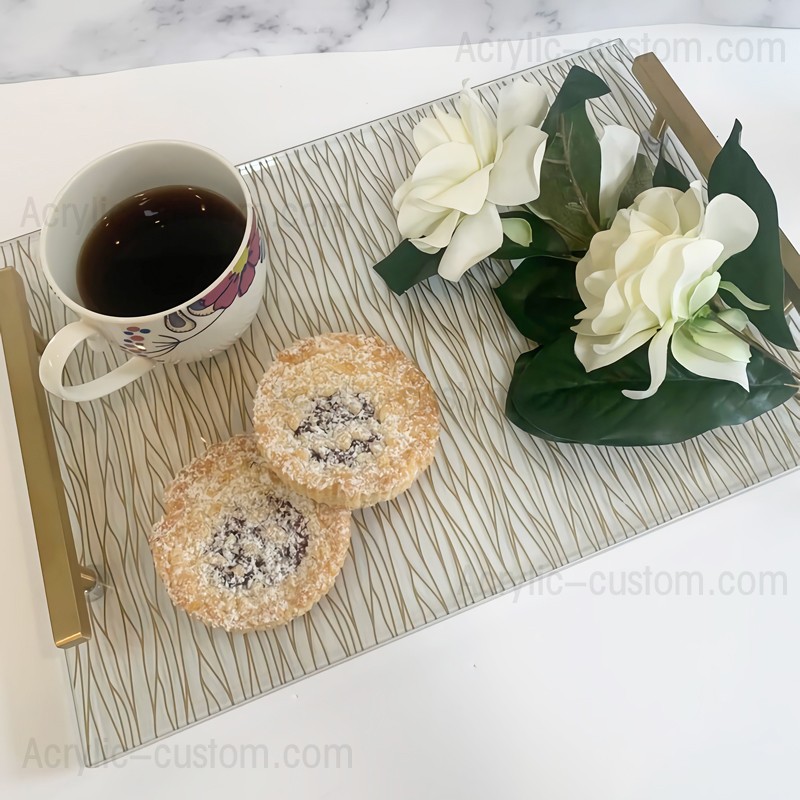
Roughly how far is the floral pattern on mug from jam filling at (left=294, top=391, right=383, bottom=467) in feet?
0.39

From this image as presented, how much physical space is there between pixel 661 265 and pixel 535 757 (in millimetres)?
456

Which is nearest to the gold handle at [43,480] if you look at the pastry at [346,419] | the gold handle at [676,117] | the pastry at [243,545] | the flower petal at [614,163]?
the pastry at [243,545]

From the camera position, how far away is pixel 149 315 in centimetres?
59

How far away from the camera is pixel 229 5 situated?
→ 3.09 ft

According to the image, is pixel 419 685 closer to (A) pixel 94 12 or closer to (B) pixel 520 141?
(B) pixel 520 141

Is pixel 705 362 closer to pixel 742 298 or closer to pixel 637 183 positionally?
pixel 742 298

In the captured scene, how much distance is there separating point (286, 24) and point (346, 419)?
0.62 metres

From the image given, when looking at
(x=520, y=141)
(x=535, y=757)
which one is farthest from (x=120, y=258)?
(x=535, y=757)

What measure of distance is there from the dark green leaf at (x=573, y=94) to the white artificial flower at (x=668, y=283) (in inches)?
5.3

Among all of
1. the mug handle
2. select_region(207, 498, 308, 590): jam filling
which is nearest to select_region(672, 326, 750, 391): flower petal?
select_region(207, 498, 308, 590): jam filling

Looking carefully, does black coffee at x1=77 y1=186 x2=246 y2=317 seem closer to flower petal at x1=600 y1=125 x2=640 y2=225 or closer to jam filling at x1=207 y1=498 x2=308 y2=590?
jam filling at x1=207 y1=498 x2=308 y2=590

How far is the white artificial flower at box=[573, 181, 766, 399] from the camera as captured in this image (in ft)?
1.90

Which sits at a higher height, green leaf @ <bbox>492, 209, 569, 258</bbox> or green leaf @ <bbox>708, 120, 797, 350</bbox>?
green leaf @ <bbox>708, 120, 797, 350</bbox>

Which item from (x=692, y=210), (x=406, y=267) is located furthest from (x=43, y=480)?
(x=692, y=210)
